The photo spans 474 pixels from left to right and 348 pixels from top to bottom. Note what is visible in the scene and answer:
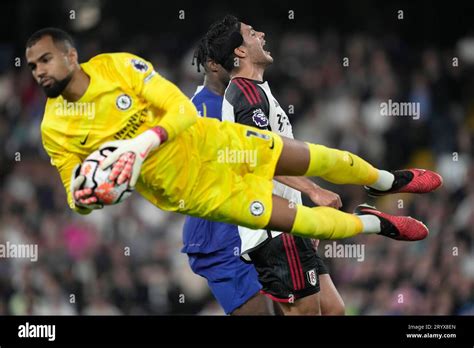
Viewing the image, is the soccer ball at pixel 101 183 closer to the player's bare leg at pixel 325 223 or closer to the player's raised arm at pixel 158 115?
the player's raised arm at pixel 158 115

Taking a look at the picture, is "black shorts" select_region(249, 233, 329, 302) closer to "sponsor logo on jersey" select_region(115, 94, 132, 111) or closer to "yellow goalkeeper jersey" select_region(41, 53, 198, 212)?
"yellow goalkeeper jersey" select_region(41, 53, 198, 212)

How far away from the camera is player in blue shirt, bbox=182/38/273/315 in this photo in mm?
6742

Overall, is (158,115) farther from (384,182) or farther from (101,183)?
(384,182)

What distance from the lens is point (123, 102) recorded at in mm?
5457

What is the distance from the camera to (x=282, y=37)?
10430 millimetres

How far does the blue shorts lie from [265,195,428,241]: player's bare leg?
1132 mm

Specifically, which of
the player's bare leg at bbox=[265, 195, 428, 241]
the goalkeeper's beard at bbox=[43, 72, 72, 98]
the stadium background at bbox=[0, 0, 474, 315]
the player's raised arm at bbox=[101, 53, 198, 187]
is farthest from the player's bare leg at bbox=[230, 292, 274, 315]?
the stadium background at bbox=[0, 0, 474, 315]

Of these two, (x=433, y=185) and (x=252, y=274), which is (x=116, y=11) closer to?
(x=252, y=274)

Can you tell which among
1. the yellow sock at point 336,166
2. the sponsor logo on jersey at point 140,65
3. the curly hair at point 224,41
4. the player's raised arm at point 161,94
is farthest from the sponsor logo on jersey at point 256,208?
the curly hair at point 224,41

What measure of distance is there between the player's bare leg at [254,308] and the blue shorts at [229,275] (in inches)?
0.9

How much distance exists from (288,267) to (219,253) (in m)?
0.74

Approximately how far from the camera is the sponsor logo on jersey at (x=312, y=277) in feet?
20.4
